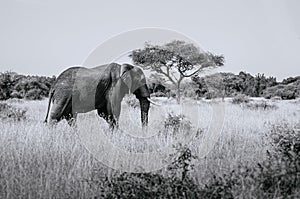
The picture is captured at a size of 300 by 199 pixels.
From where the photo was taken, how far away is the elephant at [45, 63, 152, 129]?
845 cm

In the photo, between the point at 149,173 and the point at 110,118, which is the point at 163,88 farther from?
the point at 149,173

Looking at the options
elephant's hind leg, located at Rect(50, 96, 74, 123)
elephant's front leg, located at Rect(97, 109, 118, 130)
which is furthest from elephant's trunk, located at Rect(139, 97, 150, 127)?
elephant's hind leg, located at Rect(50, 96, 74, 123)

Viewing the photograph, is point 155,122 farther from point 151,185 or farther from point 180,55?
point 180,55

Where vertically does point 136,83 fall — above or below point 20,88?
above

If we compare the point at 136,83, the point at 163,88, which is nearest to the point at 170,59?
the point at 163,88

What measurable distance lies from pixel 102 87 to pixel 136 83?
0.81 meters

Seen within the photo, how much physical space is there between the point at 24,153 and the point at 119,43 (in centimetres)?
341

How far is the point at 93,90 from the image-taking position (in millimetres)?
8656

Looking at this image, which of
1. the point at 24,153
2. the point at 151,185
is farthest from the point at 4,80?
the point at 151,185

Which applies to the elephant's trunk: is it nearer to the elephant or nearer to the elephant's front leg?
the elephant

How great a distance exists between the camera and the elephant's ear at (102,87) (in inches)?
340

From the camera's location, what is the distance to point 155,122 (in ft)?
29.3

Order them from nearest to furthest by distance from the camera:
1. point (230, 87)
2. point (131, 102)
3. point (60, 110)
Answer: point (60, 110), point (131, 102), point (230, 87)

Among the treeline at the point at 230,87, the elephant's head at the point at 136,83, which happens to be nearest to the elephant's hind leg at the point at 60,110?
the elephant's head at the point at 136,83
